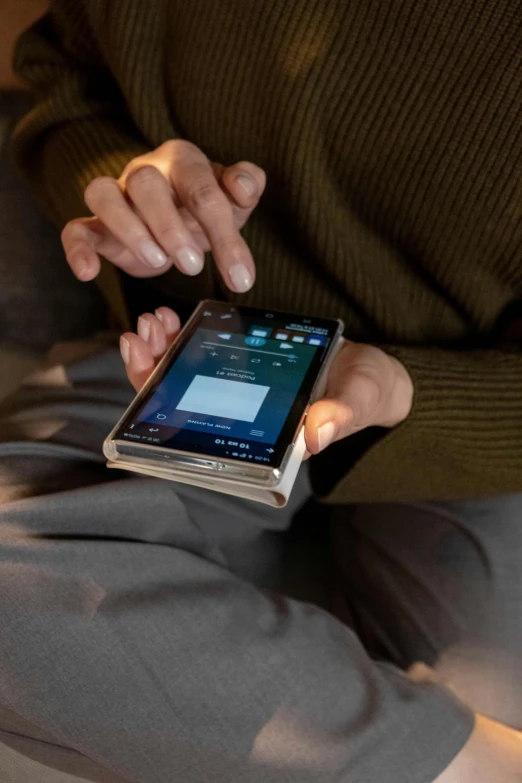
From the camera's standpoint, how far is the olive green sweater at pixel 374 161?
1.69 feet

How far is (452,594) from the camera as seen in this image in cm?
61

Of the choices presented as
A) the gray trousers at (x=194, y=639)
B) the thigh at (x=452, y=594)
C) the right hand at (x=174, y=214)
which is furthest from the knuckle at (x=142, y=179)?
the thigh at (x=452, y=594)

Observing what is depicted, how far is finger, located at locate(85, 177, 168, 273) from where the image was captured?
0.49 meters

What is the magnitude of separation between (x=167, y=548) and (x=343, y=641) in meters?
0.16

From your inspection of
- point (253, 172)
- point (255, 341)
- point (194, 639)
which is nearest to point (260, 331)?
point (255, 341)

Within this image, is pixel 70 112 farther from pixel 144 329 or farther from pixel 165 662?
pixel 165 662

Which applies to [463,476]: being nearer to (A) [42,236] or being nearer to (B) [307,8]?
(B) [307,8]

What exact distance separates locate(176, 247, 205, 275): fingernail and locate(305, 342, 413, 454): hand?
4.8 inches

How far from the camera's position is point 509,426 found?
1.82ft

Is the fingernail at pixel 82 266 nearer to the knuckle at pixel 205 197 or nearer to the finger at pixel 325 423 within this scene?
the knuckle at pixel 205 197

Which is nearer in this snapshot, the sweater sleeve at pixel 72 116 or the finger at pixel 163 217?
the finger at pixel 163 217

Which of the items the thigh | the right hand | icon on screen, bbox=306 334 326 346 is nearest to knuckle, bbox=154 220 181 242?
the right hand

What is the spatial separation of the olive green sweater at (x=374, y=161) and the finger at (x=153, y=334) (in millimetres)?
144

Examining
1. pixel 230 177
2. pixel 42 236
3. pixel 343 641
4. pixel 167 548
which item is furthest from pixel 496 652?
pixel 42 236
